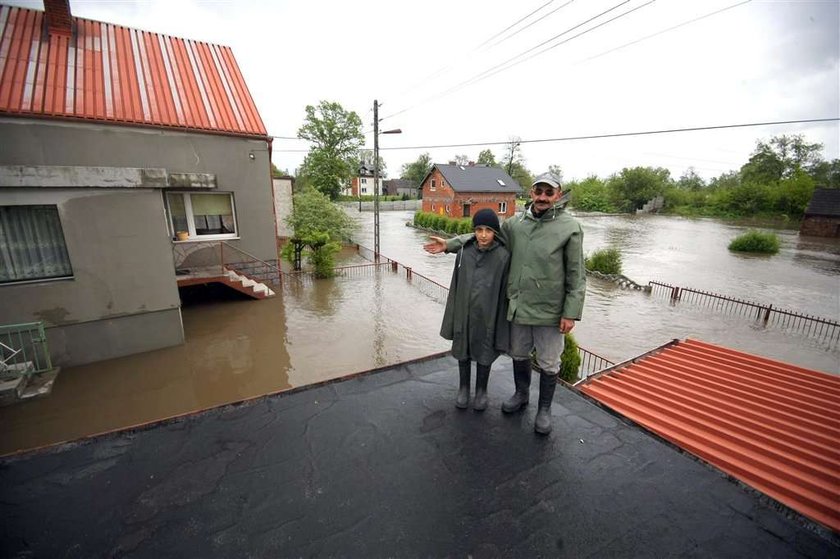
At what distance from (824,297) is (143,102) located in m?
25.9

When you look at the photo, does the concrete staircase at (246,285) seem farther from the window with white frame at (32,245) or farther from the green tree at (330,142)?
the green tree at (330,142)

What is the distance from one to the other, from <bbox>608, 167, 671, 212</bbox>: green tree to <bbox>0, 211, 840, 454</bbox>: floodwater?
1514 inches

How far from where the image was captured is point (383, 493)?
2.12 metres

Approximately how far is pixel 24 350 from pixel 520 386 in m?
8.48

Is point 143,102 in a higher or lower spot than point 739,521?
higher

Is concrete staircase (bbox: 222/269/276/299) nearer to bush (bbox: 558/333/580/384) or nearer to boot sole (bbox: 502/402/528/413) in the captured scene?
bush (bbox: 558/333/580/384)

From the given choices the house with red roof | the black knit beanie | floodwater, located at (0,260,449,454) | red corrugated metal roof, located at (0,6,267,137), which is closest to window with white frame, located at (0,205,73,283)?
the house with red roof

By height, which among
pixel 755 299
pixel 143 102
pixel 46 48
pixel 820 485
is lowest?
pixel 755 299

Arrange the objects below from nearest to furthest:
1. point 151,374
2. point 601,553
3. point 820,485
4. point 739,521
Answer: point 601,553 → point 739,521 → point 820,485 → point 151,374

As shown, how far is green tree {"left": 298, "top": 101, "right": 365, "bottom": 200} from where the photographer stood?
118ft

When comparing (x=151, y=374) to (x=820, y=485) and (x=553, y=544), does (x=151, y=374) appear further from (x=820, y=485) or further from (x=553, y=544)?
(x=820, y=485)

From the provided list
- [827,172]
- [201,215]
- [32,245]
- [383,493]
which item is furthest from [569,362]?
[827,172]

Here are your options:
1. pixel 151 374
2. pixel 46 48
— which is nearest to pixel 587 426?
pixel 151 374

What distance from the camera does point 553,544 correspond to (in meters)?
1.82
